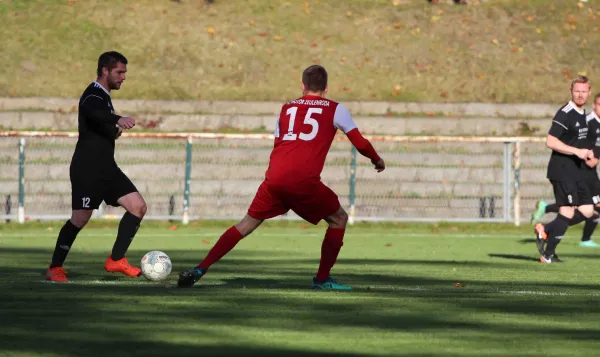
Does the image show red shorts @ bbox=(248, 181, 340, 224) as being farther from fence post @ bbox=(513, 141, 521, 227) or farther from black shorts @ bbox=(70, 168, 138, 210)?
fence post @ bbox=(513, 141, 521, 227)

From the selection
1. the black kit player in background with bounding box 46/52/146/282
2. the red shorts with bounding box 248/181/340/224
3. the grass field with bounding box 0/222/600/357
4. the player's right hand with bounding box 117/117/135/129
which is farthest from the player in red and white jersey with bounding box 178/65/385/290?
the black kit player in background with bounding box 46/52/146/282

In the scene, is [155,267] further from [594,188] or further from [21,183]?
[21,183]

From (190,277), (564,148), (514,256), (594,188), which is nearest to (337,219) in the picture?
(190,277)

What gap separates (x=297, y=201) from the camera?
994 centimetres

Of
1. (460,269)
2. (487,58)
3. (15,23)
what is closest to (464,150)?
(487,58)

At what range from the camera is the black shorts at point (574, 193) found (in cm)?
1419

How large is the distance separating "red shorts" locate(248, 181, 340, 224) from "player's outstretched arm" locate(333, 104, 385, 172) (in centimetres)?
45

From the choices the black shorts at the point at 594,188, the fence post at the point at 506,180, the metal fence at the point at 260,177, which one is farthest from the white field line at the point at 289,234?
the black shorts at the point at 594,188

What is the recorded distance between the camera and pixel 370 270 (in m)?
12.9

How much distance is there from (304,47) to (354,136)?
19248 mm

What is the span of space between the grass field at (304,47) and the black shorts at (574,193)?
1259 cm

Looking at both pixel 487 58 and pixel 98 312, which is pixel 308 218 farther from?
pixel 487 58

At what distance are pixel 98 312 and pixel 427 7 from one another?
23855 millimetres

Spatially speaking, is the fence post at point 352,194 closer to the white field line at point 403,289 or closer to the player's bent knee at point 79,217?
the player's bent knee at point 79,217
